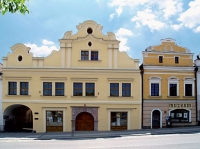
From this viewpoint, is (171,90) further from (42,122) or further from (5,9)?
(5,9)

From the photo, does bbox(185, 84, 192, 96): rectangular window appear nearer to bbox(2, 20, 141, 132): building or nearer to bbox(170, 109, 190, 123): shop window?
bbox(170, 109, 190, 123): shop window

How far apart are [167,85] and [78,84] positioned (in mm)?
9646

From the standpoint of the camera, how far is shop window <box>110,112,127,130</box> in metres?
25.4

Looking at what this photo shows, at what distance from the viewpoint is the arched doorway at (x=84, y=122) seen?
82.5 ft

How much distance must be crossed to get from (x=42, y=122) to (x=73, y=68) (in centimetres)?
639

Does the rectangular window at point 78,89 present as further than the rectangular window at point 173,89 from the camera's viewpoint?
→ No

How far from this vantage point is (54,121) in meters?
25.0

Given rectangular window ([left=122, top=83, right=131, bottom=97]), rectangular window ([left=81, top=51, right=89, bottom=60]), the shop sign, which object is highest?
rectangular window ([left=81, top=51, right=89, bottom=60])

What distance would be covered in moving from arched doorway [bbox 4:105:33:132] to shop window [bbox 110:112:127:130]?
31.0 ft

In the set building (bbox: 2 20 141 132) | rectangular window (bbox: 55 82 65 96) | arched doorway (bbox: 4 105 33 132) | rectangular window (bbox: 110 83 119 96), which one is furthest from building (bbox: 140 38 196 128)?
arched doorway (bbox: 4 105 33 132)

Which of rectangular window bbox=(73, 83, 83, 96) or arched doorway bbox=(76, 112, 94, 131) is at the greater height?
rectangular window bbox=(73, 83, 83, 96)

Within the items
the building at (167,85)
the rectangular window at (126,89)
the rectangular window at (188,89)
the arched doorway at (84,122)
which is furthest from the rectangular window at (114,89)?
the rectangular window at (188,89)

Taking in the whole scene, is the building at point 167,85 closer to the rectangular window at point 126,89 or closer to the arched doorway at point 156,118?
the arched doorway at point 156,118

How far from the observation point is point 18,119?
2938 cm
